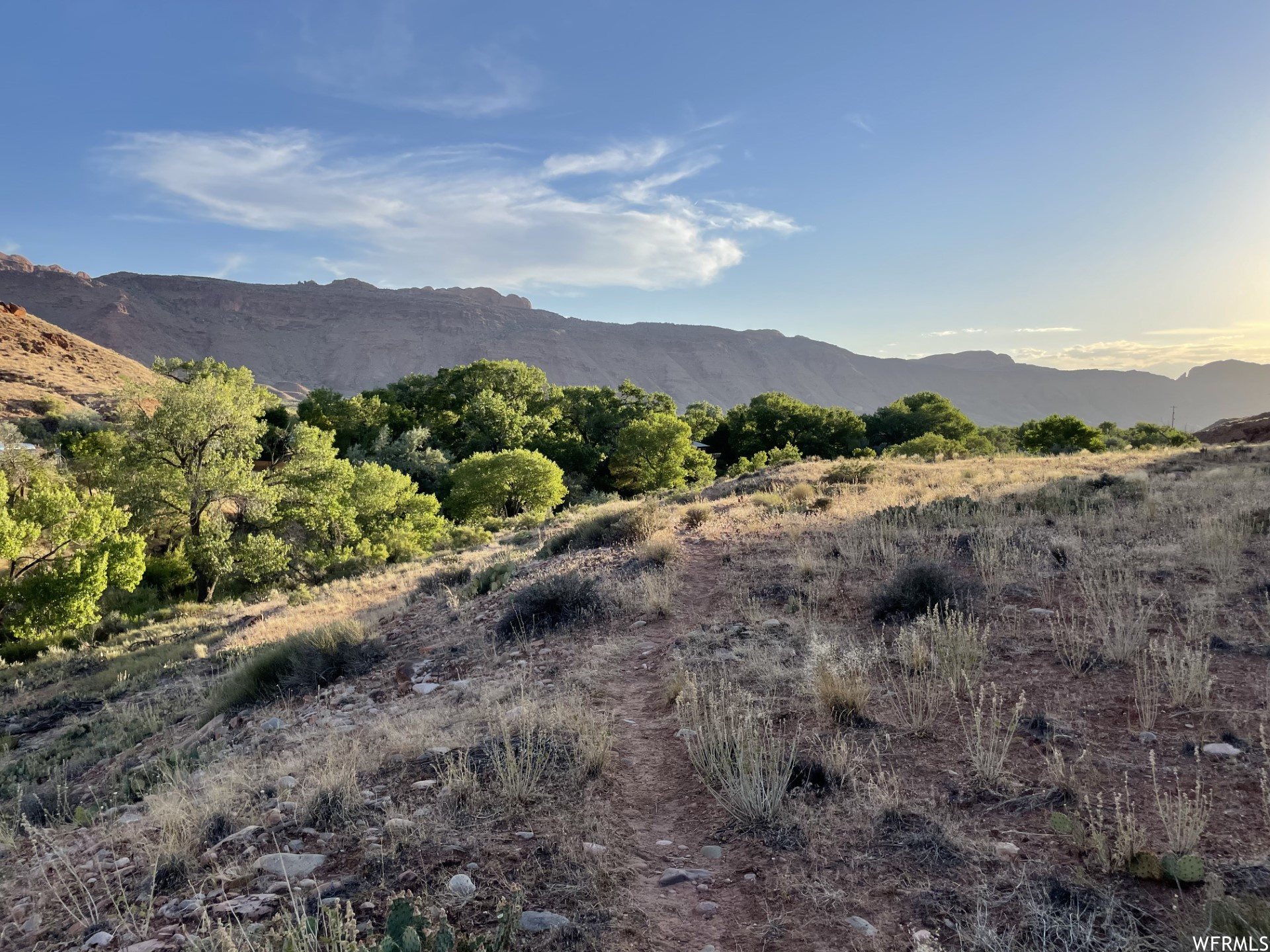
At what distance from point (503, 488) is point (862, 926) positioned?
112 feet

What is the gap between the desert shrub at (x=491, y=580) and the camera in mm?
9938

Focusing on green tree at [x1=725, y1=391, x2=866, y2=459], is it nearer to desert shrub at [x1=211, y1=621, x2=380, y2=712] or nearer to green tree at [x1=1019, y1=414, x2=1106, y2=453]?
green tree at [x1=1019, y1=414, x2=1106, y2=453]

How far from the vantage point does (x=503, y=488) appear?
3553 centimetres

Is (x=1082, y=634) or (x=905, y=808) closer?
(x=905, y=808)

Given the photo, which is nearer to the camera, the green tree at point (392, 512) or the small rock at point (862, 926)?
the small rock at point (862, 926)

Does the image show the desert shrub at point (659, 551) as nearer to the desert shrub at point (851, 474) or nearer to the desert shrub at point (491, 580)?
the desert shrub at point (491, 580)

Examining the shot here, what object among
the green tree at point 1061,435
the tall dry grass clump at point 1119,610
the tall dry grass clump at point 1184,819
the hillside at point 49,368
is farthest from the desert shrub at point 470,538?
the green tree at point 1061,435

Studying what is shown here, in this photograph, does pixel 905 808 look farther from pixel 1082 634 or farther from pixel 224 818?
pixel 224 818

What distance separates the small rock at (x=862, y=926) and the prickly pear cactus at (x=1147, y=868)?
1185 millimetres

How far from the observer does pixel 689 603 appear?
754cm

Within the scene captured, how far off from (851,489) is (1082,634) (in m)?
8.84

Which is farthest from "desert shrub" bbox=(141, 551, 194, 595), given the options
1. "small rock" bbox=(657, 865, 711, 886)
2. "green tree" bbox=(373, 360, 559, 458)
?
"small rock" bbox=(657, 865, 711, 886)

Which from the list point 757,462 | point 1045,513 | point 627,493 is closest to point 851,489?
point 1045,513

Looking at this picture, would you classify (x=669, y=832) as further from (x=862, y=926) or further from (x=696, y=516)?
(x=696, y=516)
